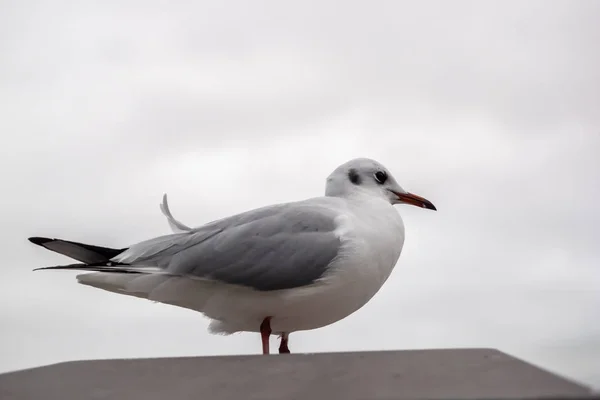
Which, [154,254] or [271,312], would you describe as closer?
[271,312]

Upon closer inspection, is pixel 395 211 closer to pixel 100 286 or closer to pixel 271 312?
pixel 271 312

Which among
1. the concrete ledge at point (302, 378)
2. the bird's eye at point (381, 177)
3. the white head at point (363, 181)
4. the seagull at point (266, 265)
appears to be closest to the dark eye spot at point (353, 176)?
the white head at point (363, 181)

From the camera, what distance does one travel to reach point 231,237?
3176 mm

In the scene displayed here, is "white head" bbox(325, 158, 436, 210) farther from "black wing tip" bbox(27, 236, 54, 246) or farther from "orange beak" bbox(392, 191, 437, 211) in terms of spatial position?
"black wing tip" bbox(27, 236, 54, 246)

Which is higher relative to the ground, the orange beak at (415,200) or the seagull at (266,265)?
the orange beak at (415,200)

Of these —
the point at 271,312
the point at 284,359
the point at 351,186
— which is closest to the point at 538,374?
the point at 284,359

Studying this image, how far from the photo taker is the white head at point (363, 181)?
358 cm

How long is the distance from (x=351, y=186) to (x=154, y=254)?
3.46 ft

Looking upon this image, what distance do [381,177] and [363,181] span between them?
11cm

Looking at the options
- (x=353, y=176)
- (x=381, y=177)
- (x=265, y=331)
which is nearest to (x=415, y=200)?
(x=381, y=177)

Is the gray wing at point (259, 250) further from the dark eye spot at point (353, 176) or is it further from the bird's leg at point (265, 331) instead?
the dark eye spot at point (353, 176)

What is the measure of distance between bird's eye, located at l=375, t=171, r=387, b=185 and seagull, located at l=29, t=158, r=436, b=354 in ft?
0.90

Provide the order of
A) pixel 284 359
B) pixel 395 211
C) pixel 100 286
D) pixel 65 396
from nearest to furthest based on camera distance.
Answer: pixel 65 396
pixel 284 359
pixel 100 286
pixel 395 211

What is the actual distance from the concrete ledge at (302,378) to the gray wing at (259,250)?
0.66 meters
